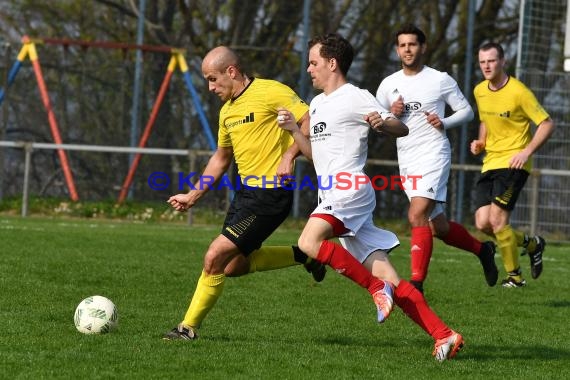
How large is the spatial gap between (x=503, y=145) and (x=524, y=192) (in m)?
6.94

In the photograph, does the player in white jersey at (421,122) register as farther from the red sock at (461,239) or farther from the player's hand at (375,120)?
the player's hand at (375,120)

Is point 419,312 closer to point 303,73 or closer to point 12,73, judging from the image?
point 303,73

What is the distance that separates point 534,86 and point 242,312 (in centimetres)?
1012

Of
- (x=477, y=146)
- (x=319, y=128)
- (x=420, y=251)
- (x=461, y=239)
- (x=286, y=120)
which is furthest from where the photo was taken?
(x=477, y=146)

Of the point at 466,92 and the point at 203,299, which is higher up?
the point at 466,92

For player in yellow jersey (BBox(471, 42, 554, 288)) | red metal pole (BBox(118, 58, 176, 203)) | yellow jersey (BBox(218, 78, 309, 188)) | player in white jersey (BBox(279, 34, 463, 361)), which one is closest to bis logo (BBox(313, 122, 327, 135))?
player in white jersey (BBox(279, 34, 463, 361))

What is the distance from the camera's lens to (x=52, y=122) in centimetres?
1873

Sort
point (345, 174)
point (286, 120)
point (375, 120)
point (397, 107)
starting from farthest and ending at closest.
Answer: point (397, 107), point (345, 174), point (286, 120), point (375, 120)

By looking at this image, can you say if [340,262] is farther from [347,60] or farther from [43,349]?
[43,349]

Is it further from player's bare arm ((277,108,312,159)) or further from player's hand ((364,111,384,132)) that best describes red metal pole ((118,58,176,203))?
player's hand ((364,111,384,132))

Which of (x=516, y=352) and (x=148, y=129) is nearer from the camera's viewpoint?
(x=516, y=352)

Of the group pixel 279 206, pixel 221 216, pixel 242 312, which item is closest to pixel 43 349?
pixel 279 206

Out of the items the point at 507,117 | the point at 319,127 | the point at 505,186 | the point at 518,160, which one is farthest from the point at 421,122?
the point at 319,127

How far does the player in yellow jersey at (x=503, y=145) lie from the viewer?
33.3ft
